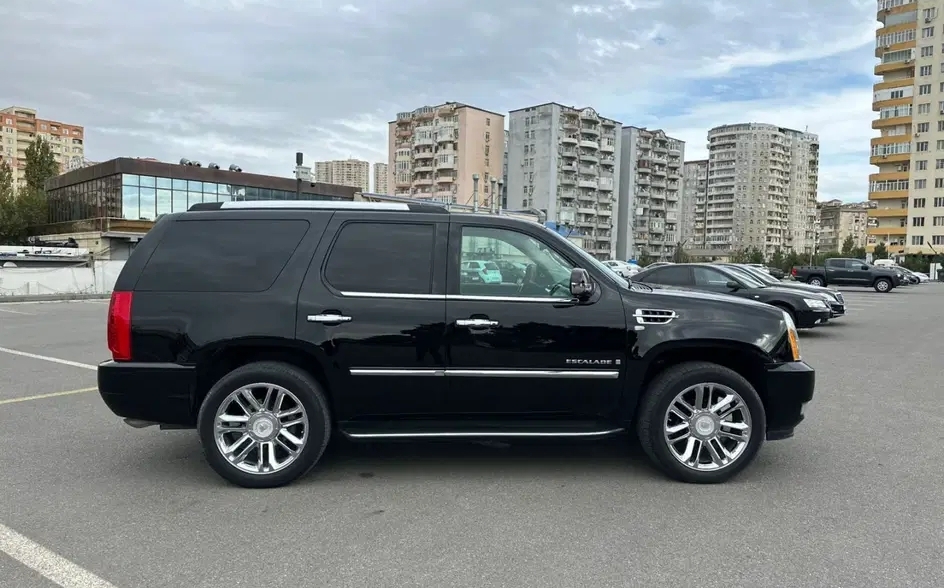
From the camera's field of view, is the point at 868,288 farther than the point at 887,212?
No

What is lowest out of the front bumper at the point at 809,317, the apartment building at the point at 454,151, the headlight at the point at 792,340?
the front bumper at the point at 809,317

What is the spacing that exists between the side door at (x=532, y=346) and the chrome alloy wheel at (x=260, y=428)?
1.06 metres

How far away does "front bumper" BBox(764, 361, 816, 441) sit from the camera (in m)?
4.43

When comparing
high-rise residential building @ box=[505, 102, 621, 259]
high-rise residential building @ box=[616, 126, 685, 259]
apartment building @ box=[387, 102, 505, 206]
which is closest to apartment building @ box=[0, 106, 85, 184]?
apartment building @ box=[387, 102, 505, 206]

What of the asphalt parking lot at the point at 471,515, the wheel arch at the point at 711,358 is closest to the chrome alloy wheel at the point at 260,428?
the asphalt parking lot at the point at 471,515

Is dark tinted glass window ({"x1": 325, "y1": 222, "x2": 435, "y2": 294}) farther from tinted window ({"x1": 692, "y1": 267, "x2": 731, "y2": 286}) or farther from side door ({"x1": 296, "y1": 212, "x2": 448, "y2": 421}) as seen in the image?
tinted window ({"x1": 692, "y1": 267, "x2": 731, "y2": 286})

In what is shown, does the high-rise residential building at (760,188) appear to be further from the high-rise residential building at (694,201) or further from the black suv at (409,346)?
the black suv at (409,346)

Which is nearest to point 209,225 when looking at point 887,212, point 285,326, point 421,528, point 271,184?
point 285,326

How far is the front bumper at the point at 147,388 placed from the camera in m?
4.23

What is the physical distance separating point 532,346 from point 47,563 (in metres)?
2.88

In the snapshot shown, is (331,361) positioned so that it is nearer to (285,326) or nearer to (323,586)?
(285,326)

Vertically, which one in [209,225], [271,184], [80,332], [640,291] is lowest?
[80,332]

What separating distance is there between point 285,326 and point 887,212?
102m

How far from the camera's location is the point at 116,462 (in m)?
4.80
